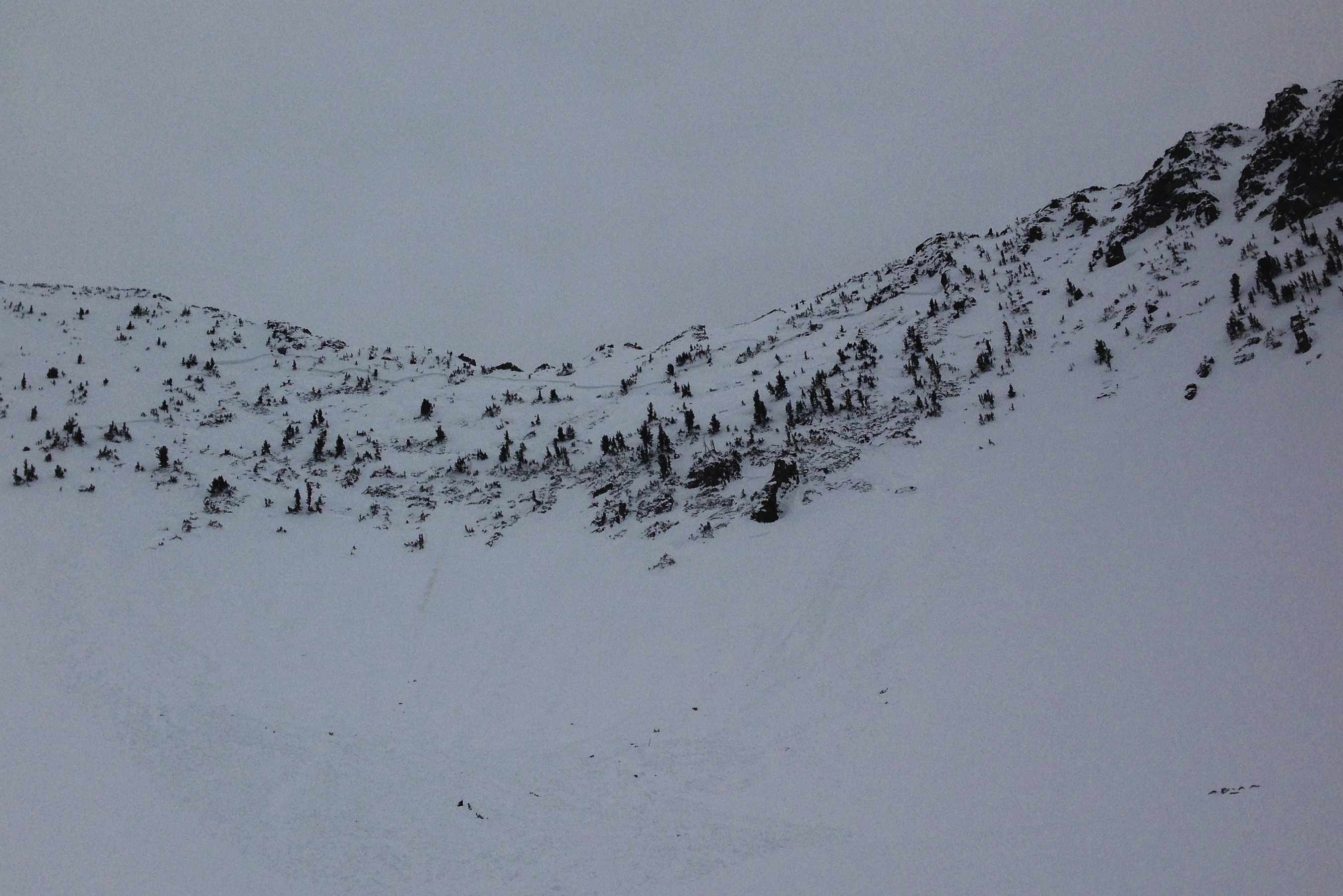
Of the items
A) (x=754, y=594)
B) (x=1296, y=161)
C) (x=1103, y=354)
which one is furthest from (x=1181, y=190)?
(x=754, y=594)

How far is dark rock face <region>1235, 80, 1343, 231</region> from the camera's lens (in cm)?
1658

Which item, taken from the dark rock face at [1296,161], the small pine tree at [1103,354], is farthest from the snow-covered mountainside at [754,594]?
the small pine tree at [1103,354]

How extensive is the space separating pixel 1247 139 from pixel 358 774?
36.0 m

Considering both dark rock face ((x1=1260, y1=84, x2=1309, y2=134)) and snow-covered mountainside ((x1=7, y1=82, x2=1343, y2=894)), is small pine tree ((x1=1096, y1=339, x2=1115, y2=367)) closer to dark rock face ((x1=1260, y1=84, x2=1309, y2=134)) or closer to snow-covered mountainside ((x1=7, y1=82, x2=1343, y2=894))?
snow-covered mountainside ((x1=7, y1=82, x2=1343, y2=894))

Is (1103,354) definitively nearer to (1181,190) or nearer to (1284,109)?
(1181,190)

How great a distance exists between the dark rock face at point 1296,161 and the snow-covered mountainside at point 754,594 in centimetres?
13

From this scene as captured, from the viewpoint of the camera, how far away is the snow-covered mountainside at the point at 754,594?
8289 mm

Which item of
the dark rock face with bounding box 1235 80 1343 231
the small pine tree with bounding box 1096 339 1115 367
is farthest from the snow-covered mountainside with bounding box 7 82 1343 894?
the small pine tree with bounding box 1096 339 1115 367

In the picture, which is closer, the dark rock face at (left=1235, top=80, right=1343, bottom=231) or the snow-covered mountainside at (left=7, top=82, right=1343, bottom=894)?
the snow-covered mountainside at (left=7, top=82, right=1343, bottom=894)

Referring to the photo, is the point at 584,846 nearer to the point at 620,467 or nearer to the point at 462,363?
the point at 620,467

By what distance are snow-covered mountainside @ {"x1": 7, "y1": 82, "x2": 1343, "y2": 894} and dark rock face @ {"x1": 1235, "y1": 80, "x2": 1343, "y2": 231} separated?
5.3 inches

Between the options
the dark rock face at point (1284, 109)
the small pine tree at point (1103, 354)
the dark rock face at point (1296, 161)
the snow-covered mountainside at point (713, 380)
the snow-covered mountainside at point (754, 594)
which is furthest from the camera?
the dark rock face at point (1284, 109)

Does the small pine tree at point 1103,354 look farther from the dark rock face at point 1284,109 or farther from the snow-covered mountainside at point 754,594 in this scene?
the dark rock face at point 1284,109

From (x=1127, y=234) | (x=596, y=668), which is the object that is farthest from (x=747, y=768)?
(x=1127, y=234)
